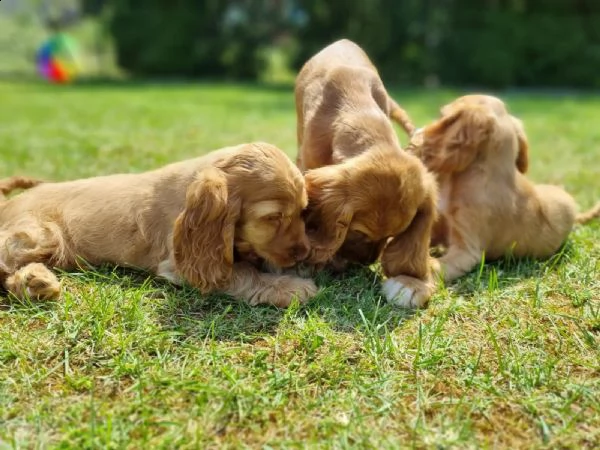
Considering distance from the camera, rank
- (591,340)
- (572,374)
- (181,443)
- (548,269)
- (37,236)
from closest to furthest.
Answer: (181,443), (572,374), (591,340), (37,236), (548,269)

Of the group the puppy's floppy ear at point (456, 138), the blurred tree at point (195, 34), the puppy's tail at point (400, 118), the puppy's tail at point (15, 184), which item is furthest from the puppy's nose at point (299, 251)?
the blurred tree at point (195, 34)

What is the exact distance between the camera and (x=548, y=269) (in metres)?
4.04

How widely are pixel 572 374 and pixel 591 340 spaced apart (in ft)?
1.11

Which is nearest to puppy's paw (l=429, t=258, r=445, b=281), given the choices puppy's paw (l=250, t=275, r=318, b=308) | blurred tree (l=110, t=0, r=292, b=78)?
puppy's paw (l=250, t=275, r=318, b=308)

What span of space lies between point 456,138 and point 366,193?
1.16 metres

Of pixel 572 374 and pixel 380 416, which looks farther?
pixel 572 374

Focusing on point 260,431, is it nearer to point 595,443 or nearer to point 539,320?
point 595,443

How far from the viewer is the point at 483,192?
13.9ft

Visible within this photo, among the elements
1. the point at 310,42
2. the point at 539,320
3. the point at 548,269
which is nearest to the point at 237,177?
the point at 539,320

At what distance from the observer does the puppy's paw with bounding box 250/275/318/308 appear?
3494mm

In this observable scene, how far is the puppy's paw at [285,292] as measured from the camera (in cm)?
349

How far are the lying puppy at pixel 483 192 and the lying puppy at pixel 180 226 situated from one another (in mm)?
1208

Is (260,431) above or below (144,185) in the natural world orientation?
below

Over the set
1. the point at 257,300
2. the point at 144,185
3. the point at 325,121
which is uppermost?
the point at 325,121
